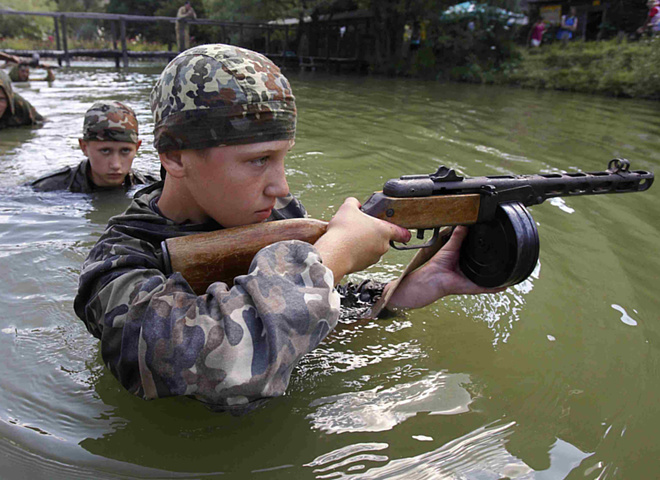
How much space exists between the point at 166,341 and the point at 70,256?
2.82 m

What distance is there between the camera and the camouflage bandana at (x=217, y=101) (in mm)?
1871

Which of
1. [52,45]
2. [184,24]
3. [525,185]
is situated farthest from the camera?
[52,45]

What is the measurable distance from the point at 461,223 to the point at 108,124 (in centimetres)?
388

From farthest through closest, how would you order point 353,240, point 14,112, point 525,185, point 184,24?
point 184,24
point 14,112
point 525,185
point 353,240

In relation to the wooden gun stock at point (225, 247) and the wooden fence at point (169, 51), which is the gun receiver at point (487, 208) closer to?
the wooden gun stock at point (225, 247)

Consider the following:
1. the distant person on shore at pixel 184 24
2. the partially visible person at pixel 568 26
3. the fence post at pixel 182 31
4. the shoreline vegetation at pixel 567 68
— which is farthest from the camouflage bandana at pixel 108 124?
the partially visible person at pixel 568 26

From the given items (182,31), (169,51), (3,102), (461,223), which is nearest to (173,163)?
(461,223)

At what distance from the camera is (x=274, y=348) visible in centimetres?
164

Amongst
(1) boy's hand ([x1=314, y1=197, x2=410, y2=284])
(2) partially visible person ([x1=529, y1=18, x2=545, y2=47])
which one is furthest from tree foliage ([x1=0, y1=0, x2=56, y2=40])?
(1) boy's hand ([x1=314, y1=197, x2=410, y2=284])

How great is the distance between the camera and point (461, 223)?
258 cm

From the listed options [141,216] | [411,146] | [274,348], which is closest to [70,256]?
[141,216]

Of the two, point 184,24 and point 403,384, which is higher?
point 184,24

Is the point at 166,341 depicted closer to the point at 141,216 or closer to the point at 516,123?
the point at 141,216

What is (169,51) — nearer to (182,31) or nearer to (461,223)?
(182,31)
